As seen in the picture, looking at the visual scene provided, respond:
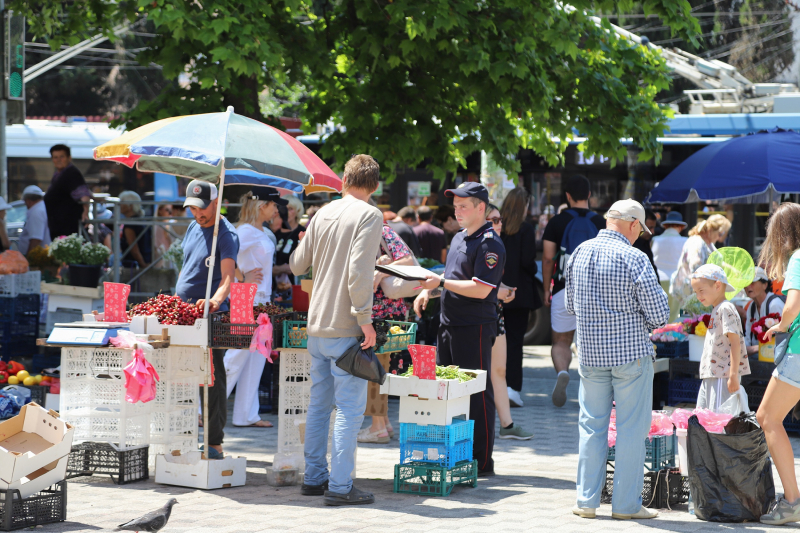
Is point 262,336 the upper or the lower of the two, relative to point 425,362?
upper

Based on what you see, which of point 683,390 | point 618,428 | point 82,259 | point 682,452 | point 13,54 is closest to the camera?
point 618,428

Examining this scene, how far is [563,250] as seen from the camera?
9.33m

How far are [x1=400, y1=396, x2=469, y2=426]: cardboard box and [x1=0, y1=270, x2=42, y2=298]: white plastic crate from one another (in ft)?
18.9

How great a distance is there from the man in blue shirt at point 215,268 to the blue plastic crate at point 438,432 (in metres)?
1.37

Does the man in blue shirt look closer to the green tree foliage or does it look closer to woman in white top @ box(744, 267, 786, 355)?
the green tree foliage

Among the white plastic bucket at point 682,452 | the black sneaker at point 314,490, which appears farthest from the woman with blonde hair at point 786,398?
the black sneaker at point 314,490

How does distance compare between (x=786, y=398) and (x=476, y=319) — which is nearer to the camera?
(x=786, y=398)

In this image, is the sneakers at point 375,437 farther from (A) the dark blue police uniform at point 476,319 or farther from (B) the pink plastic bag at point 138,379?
(B) the pink plastic bag at point 138,379

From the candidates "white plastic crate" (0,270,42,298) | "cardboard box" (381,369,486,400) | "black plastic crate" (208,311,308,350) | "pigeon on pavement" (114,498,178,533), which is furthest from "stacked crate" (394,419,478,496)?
"white plastic crate" (0,270,42,298)

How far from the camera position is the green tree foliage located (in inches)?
390

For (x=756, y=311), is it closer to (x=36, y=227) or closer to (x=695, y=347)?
(x=695, y=347)

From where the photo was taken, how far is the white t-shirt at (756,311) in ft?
28.3

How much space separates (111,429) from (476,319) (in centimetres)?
261

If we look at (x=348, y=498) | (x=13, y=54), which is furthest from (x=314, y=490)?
(x=13, y=54)
